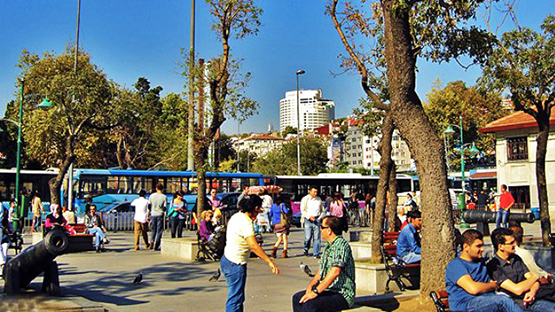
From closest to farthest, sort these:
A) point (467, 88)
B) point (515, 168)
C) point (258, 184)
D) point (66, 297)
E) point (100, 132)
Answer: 1. point (66, 297)
2. point (258, 184)
3. point (515, 168)
4. point (100, 132)
5. point (467, 88)

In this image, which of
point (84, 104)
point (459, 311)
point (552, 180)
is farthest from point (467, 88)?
point (459, 311)

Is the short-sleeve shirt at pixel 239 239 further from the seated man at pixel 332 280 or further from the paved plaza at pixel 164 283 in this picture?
the paved plaza at pixel 164 283

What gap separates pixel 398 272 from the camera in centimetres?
880

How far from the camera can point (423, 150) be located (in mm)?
6754

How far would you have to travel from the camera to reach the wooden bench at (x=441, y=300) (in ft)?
18.2

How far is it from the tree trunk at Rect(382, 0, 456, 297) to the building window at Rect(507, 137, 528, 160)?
32332 mm

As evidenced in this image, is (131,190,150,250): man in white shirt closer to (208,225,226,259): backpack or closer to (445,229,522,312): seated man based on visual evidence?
(208,225,226,259): backpack

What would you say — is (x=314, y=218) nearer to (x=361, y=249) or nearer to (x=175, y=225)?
(x=361, y=249)

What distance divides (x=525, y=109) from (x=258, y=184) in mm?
20755

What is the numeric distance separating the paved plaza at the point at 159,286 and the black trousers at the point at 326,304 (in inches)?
23.7

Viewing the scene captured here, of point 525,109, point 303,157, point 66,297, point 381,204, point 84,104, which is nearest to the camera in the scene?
point 66,297

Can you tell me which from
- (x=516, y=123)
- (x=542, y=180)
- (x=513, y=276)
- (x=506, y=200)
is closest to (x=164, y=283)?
(x=513, y=276)

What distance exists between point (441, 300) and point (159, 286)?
5741 mm

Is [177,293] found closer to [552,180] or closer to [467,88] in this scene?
[552,180]
